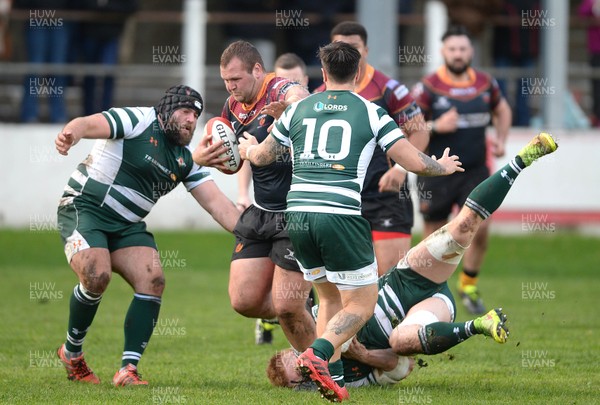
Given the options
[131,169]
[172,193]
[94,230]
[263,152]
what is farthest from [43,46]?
[263,152]

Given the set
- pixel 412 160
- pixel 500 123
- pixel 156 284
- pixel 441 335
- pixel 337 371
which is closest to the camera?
pixel 412 160

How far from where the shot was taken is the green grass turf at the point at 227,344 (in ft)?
23.6

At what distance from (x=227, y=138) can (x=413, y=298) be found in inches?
64.0

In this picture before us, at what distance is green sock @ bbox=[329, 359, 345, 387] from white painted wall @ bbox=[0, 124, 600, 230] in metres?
11.0

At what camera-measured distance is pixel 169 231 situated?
18062 millimetres

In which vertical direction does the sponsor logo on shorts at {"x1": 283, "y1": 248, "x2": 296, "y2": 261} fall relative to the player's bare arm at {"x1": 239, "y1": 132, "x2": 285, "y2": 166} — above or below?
below

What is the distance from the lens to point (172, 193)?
58.9ft

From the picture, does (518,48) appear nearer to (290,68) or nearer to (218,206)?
(290,68)

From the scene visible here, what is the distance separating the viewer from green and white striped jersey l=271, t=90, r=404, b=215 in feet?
22.4

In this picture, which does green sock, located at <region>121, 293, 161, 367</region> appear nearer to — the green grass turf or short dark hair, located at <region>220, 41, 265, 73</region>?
the green grass turf

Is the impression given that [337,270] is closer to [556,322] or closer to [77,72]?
[556,322]

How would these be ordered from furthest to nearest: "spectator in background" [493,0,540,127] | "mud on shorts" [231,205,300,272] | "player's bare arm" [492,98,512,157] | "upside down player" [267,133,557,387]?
A: "spectator in background" [493,0,540,127], "player's bare arm" [492,98,512,157], "mud on shorts" [231,205,300,272], "upside down player" [267,133,557,387]

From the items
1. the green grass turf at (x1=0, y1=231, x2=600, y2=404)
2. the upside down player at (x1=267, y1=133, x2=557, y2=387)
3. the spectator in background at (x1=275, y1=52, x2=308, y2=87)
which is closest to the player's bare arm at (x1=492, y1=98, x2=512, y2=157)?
the green grass turf at (x1=0, y1=231, x2=600, y2=404)

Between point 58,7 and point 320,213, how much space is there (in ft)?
37.4
